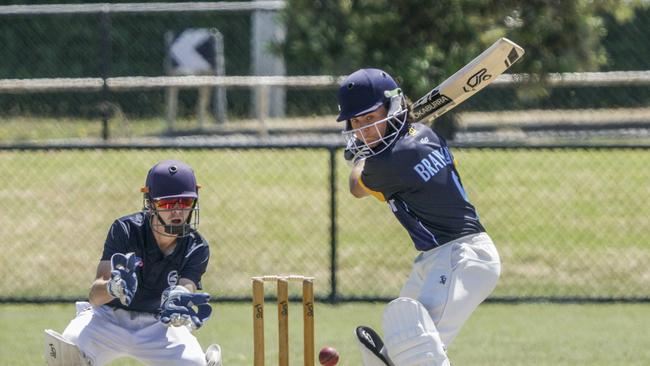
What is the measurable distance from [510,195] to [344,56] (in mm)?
2256

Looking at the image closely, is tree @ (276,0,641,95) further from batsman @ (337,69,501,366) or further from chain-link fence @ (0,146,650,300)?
batsman @ (337,69,501,366)

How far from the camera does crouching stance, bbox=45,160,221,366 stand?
21.9ft

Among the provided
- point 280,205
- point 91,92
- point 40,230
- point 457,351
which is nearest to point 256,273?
point 280,205

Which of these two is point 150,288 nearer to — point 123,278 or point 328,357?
point 123,278

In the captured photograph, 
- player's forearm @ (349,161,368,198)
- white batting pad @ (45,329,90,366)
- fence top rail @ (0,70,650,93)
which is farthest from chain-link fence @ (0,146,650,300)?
white batting pad @ (45,329,90,366)

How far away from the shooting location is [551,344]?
9.55 meters

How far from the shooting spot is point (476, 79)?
7457mm

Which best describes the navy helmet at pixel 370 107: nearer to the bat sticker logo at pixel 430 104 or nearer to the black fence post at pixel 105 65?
the bat sticker logo at pixel 430 104

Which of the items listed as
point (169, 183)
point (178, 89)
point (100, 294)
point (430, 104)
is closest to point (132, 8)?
point (178, 89)

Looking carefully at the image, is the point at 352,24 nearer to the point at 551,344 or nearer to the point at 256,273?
the point at 256,273

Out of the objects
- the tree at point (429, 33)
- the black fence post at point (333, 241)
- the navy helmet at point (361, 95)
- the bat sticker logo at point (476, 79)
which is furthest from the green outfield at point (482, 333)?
the tree at point (429, 33)

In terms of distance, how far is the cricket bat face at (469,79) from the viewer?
291 inches

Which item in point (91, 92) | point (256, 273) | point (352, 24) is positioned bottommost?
point (256, 273)

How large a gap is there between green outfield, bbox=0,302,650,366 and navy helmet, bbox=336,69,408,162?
2437 mm
